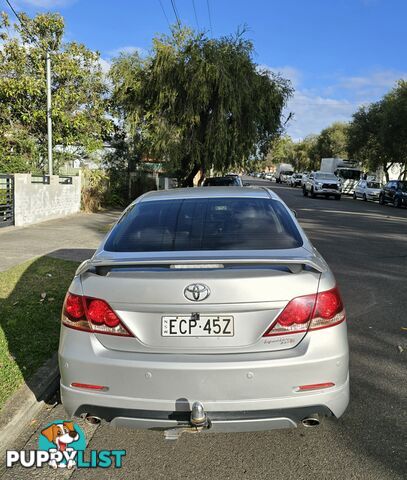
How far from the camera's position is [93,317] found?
2832mm

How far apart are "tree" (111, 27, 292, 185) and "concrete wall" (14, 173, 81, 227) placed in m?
4.98

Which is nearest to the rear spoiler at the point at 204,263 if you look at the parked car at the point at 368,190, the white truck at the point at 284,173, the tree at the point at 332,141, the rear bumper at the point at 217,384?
the rear bumper at the point at 217,384

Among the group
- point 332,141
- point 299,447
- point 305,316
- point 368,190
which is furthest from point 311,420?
point 332,141

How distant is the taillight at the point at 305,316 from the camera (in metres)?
2.74

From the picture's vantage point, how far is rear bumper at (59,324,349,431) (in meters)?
2.67

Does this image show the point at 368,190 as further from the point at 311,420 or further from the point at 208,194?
the point at 311,420

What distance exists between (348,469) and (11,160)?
17.4m

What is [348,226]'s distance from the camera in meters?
16.4

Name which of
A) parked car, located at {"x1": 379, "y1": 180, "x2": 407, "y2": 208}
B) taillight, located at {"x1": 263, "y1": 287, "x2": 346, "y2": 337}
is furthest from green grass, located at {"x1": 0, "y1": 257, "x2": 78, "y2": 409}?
parked car, located at {"x1": 379, "y1": 180, "x2": 407, "y2": 208}

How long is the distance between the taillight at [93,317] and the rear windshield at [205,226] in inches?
21.6

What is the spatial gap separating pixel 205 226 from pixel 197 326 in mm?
1045

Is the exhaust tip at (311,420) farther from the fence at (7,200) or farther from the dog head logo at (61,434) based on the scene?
the fence at (7,200)

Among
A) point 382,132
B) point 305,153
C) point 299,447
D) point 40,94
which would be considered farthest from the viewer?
point 305,153

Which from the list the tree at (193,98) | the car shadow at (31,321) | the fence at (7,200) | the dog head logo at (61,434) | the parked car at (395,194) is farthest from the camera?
the parked car at (395,194)
